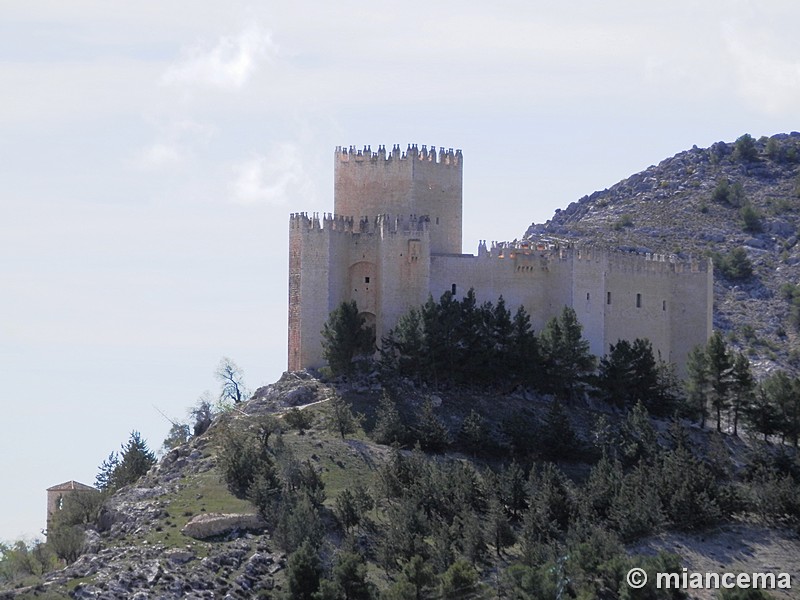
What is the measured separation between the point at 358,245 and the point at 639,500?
16406 millimetres

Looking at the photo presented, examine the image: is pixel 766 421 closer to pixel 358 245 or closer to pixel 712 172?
pixel 358 245

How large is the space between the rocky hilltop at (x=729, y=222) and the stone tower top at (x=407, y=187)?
66.7 ft

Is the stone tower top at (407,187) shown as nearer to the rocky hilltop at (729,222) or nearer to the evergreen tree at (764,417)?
the evergreen tree at (764,417)

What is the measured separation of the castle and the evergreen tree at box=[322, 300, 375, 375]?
5.36 ft

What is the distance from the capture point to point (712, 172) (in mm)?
109375

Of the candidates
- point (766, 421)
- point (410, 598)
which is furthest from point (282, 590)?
point (766, 421)

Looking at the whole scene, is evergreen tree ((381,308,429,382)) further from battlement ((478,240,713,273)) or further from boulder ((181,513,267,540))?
boulder ((181,513,267,540))

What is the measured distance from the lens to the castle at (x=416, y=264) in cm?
7175

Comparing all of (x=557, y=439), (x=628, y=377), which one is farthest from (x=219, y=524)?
(x=628, y=377)

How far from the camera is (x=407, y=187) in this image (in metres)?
73.1

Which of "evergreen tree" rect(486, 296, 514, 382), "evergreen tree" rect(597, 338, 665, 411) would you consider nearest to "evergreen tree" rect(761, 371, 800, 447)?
"evergreen tree" rect(597, 338, 665, 411)

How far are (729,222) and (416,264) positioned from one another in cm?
3601

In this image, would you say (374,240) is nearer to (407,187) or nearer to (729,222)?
(407,187)

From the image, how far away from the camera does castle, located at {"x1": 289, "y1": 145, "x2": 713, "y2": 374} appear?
7175cm
